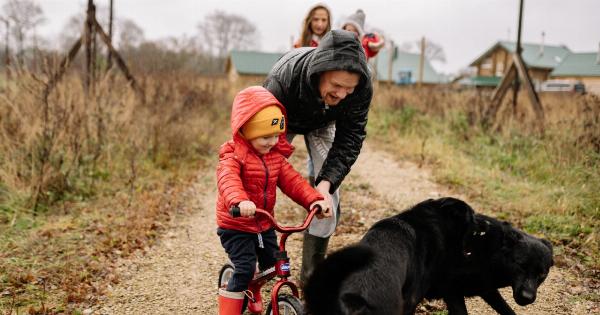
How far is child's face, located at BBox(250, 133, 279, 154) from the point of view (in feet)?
8.93

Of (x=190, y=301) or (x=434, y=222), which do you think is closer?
(x=434, y=222)

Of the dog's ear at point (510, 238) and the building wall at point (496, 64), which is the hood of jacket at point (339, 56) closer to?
the dog's ear at point (510, 238)

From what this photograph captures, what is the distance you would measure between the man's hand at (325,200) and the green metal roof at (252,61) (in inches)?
1824

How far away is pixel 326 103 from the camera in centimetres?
283

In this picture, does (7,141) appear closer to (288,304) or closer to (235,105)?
(235,105)

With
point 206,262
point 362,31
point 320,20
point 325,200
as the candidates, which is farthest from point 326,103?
point 362,31

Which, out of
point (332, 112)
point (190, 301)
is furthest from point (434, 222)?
point (190, 301)

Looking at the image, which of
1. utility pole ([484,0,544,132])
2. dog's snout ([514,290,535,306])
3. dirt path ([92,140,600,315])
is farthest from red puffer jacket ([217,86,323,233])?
utility pole ([484,0,544,132])

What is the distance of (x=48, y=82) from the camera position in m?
5.64

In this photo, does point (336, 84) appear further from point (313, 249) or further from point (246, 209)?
point (313, 249)

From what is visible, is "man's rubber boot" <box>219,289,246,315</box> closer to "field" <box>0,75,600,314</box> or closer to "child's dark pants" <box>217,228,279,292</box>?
"child's dark pants" <box>217,228,279,292</box>

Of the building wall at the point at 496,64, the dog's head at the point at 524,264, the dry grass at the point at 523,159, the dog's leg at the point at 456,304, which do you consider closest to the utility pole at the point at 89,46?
the dry grass at the point at 523,159

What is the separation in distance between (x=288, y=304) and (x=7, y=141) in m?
4.59

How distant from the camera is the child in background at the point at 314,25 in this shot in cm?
500
